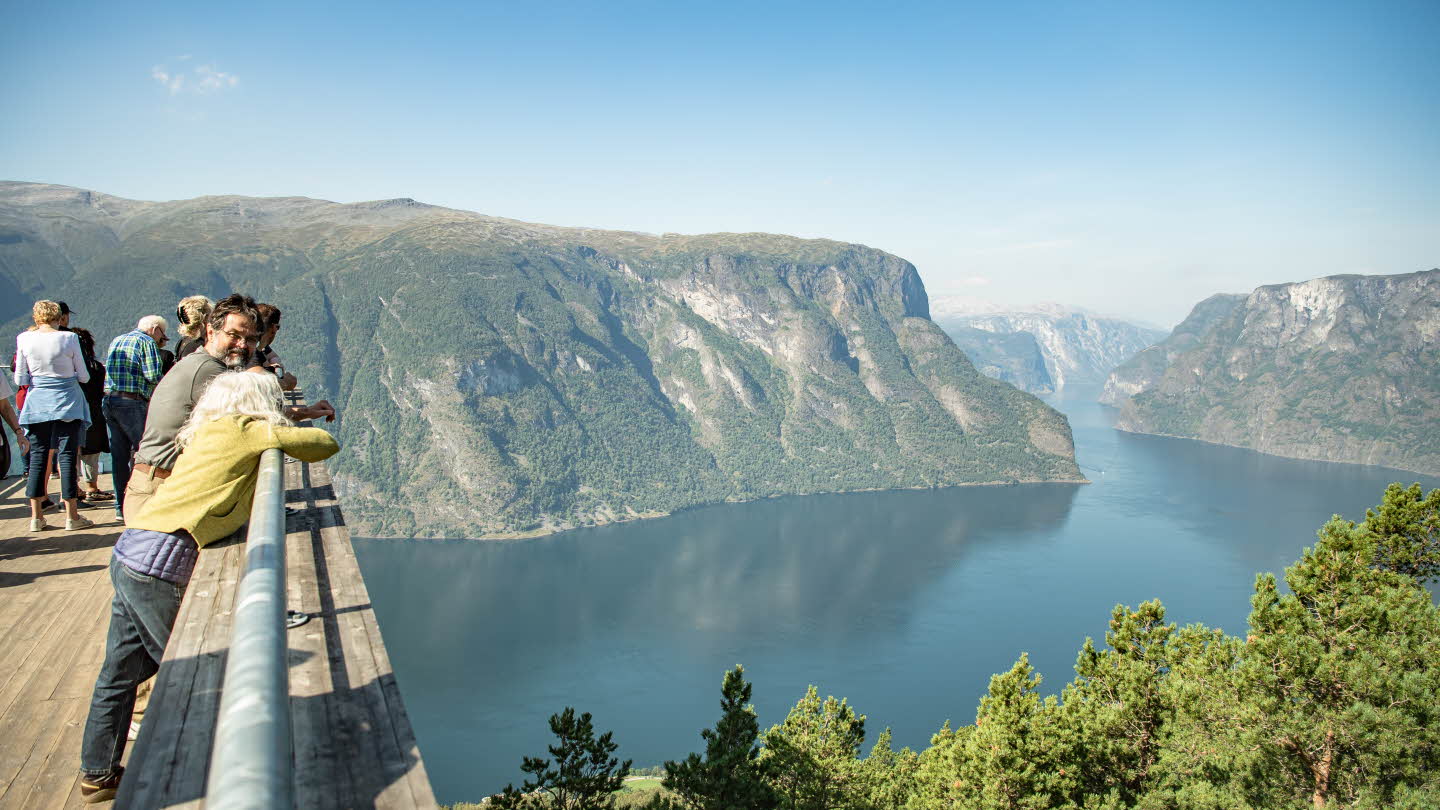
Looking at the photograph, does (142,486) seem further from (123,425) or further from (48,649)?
(123,425)

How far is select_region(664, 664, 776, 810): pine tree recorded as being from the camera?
17.4 meters

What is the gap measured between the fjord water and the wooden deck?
64695 millimetres

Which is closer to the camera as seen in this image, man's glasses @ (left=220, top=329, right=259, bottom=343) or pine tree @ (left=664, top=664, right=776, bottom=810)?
man's glasses @ (left=220, top=329, right=259, bottom=343)

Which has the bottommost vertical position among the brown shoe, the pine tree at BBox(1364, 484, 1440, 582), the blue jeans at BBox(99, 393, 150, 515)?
the pine tree at BBox(1364, 484, 1440, 582)

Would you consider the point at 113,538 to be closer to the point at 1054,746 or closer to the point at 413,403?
the point at 1054,746

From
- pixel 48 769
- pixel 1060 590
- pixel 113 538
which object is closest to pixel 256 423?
pixel 48 769

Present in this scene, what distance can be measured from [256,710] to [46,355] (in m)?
8.42

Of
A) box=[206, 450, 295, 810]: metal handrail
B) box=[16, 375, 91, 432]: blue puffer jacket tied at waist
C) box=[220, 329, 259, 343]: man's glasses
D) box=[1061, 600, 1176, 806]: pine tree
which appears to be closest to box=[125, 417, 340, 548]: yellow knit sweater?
box=[220, 329, 259, 343]: man's glasses

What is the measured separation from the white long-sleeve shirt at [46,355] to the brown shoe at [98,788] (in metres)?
5.53

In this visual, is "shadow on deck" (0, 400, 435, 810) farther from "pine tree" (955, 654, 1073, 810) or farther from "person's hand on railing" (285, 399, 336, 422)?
"pine tree" (955, 654, 1073, 810)

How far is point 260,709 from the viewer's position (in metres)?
1.36

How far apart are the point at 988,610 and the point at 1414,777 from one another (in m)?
103

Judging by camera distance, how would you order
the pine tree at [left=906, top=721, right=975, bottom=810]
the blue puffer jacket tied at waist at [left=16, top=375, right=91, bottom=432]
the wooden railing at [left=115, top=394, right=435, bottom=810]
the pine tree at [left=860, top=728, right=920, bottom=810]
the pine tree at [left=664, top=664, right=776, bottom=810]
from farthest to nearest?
the pine tree at [left=860, top=728, right=920, bottom=810]
the pine tree at [left=664, top=664, right=776, bottom=810]
the pine tree at [left=906, top=721, right=975, bottom=810]
the blue puffer jacket tied at waist at [left=16, top=375, right=91, bottom=432]
the wooden railing at [left=115, top=394, right=435, bottom=810]

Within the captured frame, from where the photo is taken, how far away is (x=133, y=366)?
681cm
